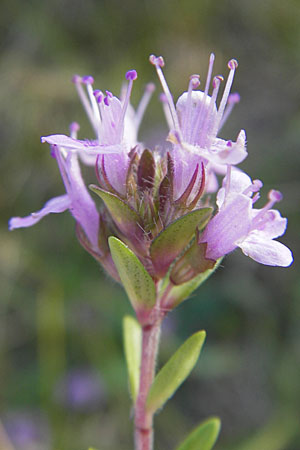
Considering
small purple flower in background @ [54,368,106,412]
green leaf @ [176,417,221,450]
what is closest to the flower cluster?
green leaf @ [176,417,221,450]

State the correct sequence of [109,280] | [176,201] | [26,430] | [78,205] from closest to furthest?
[176,201] → [78,205] → [109,280] → [26,430]

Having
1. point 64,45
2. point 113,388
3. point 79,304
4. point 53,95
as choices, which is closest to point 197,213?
point 113,388

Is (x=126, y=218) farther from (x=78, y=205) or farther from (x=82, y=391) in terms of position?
(x=82, y=391)

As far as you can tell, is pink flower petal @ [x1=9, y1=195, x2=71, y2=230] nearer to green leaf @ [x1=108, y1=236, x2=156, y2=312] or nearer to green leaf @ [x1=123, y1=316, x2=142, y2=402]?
green leaf @ [x1=108, y1=236, x2=156, y2=312]

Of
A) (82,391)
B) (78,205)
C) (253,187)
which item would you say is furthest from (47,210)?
(82,391)

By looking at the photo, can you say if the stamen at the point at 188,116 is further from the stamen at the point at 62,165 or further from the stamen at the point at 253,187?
the stamen at the point at 62,165

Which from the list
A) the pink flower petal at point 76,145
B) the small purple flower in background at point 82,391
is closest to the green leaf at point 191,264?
the pink flower petal at point 76,145

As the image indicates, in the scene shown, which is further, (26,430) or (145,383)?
(26,430)

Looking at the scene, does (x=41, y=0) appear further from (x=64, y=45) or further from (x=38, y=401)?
(x=38, y=401)
